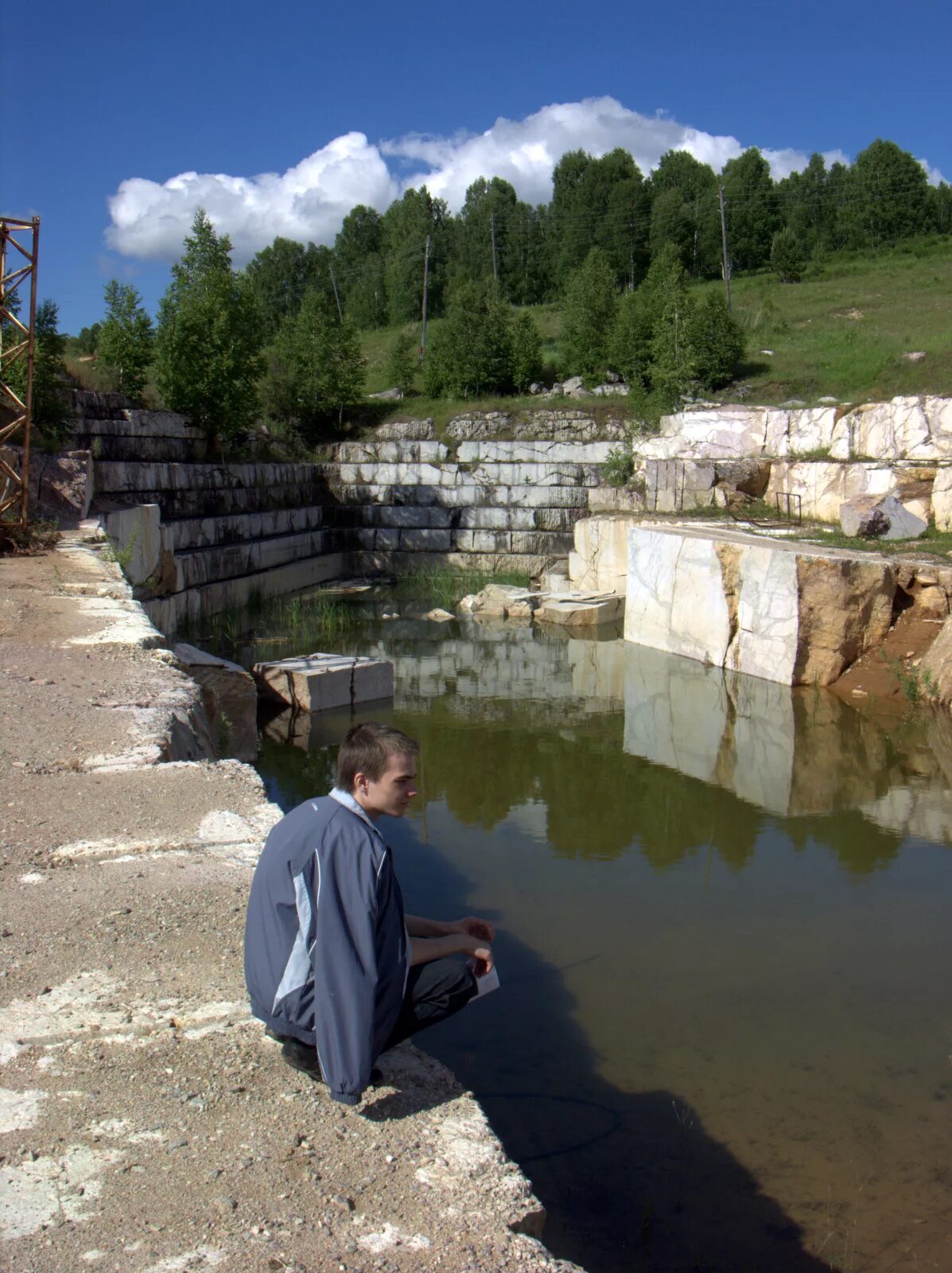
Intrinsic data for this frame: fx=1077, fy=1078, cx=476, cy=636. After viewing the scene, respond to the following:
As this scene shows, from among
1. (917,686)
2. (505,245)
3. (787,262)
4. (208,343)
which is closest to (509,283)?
A: (505,245)

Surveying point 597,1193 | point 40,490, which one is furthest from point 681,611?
point 597,1193

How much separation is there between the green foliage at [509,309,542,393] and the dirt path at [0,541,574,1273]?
24.4 meters

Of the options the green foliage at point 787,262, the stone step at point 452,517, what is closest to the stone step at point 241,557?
the stone step at point 452,517

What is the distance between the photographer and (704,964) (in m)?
5.61

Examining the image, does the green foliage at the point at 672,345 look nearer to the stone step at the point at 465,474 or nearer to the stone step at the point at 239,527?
the stone step at the point at 465,474

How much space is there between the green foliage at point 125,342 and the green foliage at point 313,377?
4301 millimetres

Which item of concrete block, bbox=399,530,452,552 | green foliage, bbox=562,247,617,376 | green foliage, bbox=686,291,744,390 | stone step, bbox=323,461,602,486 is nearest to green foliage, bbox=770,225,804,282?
green foliage, bbox=562,247,617,376

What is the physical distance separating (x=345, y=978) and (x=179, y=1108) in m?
0.55

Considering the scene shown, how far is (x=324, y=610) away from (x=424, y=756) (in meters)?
8.78

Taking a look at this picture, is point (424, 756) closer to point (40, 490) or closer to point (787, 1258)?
point (787, 1258)

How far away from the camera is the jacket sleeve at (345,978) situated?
2689 mm

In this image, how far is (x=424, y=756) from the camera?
9.69 m

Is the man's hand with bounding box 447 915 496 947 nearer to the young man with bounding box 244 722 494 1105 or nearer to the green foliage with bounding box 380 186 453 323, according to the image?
the young man with bounding box 244 722 494 1105

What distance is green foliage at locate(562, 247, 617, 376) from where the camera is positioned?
92.0 ft
